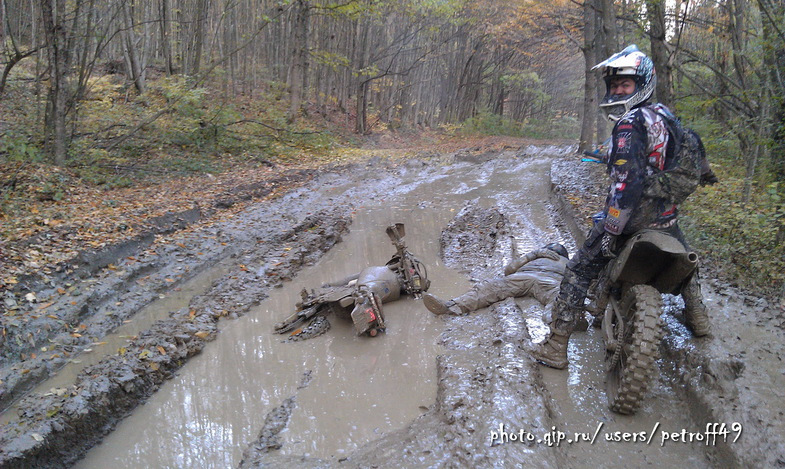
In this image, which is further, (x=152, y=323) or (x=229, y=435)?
(x=152, y=323)

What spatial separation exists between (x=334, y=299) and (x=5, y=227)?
5.61 meters

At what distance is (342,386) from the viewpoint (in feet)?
14.8

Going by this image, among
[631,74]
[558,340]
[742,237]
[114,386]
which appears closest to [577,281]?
[558,340]

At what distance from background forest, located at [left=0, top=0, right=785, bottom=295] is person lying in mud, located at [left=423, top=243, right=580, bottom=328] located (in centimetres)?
186

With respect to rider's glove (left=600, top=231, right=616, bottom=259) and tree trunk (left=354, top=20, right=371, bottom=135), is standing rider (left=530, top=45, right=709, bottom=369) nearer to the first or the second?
rider's glove (left=600, top=231, right=616, bottom=259)

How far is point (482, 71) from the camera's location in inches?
1492

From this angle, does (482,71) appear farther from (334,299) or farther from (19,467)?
(19,467)

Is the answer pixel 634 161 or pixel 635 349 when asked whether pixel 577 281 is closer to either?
pixel 635 349

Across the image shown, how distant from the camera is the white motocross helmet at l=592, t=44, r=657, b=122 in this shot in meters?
3.66

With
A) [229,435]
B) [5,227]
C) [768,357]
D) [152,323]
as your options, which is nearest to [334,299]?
[229,435]

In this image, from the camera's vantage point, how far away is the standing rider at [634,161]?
3590mm

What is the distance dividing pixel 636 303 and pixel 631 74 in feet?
5.70

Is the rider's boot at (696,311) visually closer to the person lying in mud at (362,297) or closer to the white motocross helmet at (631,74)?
the white motocross helmet at (631,74)

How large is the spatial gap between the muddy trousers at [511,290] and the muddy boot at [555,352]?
1238 mm
